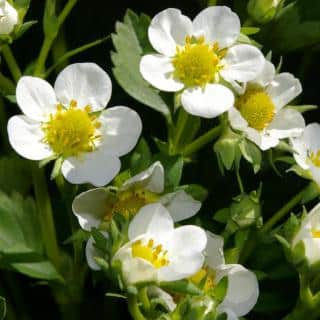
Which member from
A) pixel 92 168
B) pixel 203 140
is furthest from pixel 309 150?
pixel 92 168

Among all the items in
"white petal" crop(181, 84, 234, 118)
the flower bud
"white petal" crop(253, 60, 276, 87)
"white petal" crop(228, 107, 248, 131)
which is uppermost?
the flower bud

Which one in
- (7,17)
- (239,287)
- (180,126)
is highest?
(7,17)

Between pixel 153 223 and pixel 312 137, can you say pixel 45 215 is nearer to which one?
pixel 153 223

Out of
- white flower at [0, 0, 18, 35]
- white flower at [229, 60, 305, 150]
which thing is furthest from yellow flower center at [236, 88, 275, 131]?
white flower at [0, 0, 18, 35]

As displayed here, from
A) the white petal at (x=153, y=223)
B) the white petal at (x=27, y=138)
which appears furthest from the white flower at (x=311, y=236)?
the white petal at (x=27, y=138)

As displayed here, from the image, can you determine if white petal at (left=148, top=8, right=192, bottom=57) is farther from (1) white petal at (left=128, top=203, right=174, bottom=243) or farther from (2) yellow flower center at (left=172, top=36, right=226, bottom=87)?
(1) white petal at (left=128, top=203, right=174, bottom=243)

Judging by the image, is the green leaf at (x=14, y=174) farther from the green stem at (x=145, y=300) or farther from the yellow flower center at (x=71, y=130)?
the green stem at (x=145, y=300)
